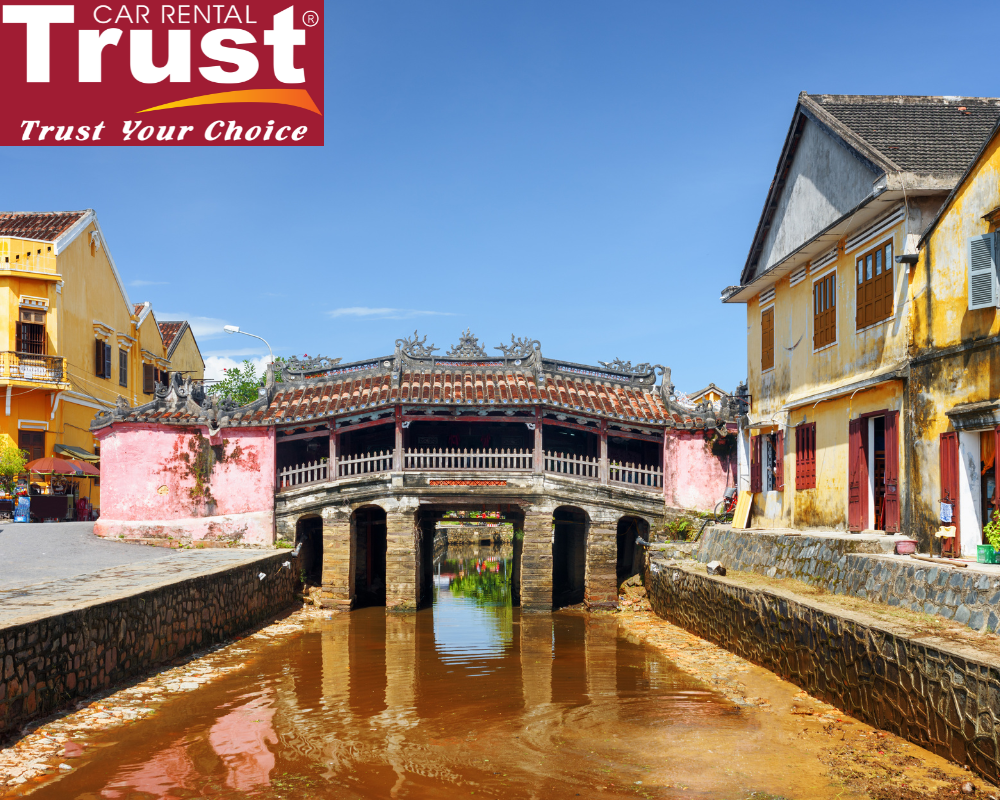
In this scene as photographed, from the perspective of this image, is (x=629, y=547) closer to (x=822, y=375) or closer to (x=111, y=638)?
(x=822, y=375)

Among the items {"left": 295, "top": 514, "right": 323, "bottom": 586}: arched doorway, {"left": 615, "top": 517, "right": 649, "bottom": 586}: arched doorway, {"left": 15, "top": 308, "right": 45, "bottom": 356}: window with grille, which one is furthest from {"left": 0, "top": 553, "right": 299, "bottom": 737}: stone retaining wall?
{"left": 15, "top": 308, "right": 45, "bottom": 356}: window with grille

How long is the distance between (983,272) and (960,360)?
1.23 metres

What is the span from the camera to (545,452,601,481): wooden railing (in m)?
22.8

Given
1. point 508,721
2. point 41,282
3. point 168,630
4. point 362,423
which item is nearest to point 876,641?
point 508,721

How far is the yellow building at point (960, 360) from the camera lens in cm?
1156

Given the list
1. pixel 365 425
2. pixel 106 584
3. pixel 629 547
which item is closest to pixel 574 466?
pixel 629 547

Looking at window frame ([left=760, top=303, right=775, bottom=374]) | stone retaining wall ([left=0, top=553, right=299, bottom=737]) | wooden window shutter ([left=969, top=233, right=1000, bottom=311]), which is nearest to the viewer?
stone retaining wall ([left=0, top=553, right=299, bottom=737])

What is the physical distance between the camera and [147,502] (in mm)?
22906

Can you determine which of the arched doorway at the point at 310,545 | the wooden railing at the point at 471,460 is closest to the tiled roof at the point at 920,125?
the wooden railing at the point at 471,460

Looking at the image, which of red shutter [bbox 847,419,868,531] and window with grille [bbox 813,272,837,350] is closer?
red shutter [bbox 847,419,868,531]

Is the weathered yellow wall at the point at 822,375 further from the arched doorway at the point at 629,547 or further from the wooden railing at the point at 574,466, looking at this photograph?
the wooden railing at the point at 574,466

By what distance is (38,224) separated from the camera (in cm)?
3272

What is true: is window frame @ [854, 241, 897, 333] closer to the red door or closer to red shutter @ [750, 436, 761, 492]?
the red door

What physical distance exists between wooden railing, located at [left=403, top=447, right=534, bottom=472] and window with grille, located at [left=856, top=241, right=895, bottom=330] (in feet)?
31.9
